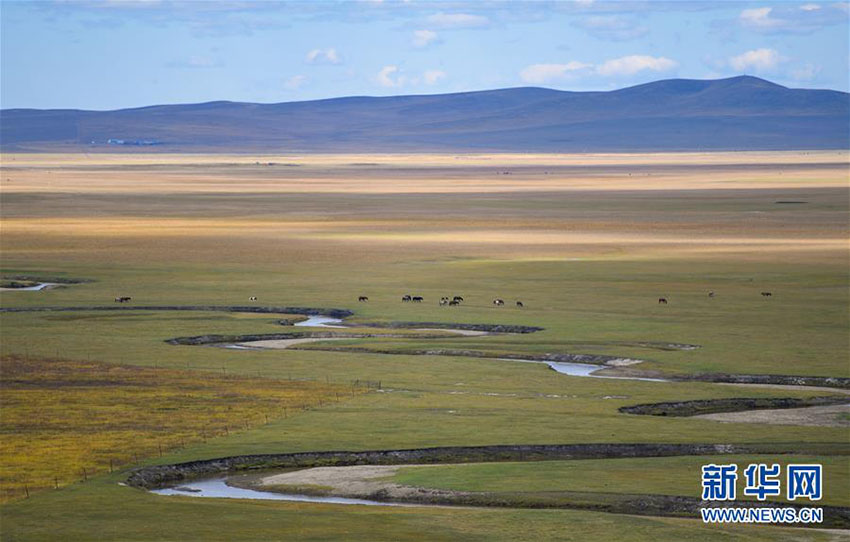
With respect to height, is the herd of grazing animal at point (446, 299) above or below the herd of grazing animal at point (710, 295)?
above

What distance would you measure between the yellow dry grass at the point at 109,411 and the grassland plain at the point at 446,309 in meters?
1.38

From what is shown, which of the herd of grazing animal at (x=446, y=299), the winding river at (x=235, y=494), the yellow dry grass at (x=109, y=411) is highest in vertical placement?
the herd of grazing animal at (x=446, y=299)

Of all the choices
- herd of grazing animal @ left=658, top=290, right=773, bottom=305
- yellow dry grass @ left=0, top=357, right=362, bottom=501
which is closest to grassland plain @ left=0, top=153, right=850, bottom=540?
herd of grazing animal @ left=658, top=290, right=773, bottom=305

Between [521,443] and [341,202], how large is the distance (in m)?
107

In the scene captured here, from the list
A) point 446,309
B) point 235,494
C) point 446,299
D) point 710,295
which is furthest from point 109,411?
point 710,295

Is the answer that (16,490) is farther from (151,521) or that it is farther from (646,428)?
(646,428)

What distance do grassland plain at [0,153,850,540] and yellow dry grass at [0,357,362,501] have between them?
1.38 m

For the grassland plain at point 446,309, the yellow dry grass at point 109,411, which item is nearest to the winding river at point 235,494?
the grassland plain at point 446,309

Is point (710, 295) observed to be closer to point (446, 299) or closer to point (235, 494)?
point (446, 299)

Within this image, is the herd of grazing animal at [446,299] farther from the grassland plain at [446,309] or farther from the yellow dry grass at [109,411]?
the yellow dry grass at [109,411]

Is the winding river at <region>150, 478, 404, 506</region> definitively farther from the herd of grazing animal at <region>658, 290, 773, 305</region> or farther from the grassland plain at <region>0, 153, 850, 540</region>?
the herd of grazing animal at <region>658, 290, 773, 305</region>

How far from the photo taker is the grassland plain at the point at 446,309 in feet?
102

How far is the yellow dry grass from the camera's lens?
36156 mm

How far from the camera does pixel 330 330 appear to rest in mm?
60406
